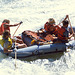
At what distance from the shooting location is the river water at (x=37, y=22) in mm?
5254

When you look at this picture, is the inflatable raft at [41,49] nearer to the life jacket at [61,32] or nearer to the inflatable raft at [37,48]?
the inflatable raft at [37,48]

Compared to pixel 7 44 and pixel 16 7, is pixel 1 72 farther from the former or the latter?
pixel 16 7

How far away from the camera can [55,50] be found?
581 cm

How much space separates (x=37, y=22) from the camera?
30.4 feet

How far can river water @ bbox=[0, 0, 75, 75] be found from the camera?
5.25m

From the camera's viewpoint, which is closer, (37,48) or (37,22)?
(37,48)

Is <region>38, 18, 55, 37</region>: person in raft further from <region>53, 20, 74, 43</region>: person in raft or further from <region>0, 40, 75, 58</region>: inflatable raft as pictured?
<region>0, 40, 75, 58</region>: inflatable raft

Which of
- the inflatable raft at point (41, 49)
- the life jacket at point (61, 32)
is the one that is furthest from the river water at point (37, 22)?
the life jacket at point (61, 32)

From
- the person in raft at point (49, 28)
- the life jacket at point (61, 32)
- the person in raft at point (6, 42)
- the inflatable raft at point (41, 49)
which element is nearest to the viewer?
the person in raft at point (6, 42)

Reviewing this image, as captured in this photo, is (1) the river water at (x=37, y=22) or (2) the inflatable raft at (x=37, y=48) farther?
(2) the inflatable raft at (x=37, y=48)

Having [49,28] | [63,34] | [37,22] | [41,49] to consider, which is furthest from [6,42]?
[37,22]

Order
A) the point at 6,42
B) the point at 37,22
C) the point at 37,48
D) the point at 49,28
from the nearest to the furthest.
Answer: the point at 6,42 → the point at 37,48 → the point at 49,28 → the point at 37,22

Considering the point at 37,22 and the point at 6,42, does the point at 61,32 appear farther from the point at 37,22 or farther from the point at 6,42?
the point at 37,22

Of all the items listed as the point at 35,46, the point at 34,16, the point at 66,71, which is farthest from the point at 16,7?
the point at 66,71
